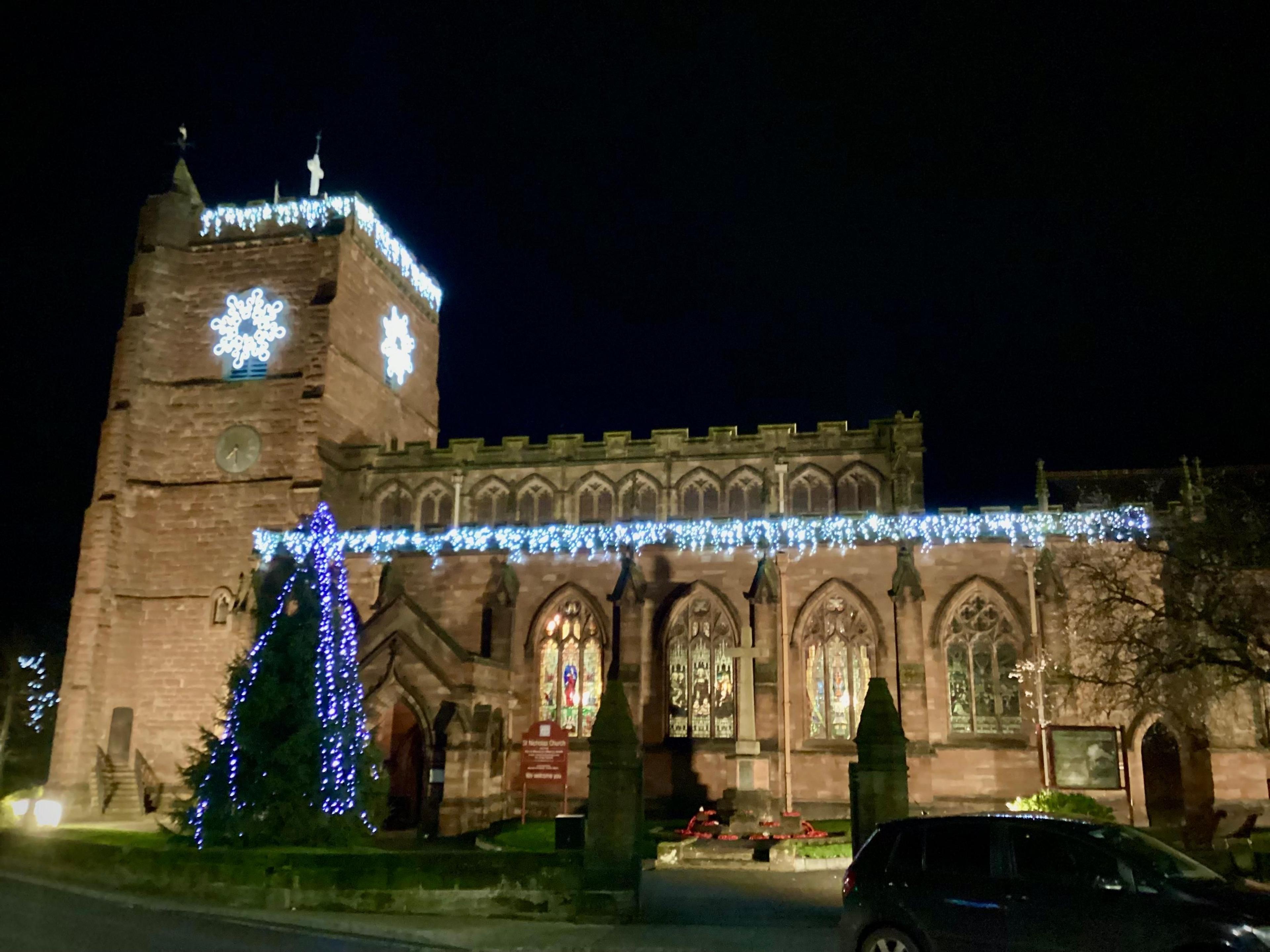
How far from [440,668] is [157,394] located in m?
17.0

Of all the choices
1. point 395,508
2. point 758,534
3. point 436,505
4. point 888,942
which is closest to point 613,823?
point 888,942

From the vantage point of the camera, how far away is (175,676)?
106 feet

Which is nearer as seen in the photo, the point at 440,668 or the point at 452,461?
the point at 440,668

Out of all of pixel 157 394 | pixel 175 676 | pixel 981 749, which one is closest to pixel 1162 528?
pixel 981 749

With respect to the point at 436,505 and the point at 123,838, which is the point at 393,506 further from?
the point at 123,838

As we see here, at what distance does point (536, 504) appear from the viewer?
32.4m

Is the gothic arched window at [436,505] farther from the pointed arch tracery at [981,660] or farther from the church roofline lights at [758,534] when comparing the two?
the pointed arch tracery at [981,660]

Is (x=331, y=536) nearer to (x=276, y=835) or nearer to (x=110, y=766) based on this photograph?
(x=276, y=835)

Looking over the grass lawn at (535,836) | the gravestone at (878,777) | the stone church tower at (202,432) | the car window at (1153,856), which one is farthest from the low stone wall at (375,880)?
the stone church tower at (202,432)

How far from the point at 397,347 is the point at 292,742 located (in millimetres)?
24446

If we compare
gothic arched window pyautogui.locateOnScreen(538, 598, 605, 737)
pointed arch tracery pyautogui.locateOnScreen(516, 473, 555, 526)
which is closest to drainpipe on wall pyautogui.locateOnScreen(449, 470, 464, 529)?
pointed arch tracery pyautogui.locateOnScreen(516, 473, 555, 526)

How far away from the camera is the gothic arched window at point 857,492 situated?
98.7ft

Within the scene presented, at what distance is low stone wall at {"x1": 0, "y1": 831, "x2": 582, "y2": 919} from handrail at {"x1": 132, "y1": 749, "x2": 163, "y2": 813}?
54.1 feet

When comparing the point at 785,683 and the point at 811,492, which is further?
the point at 811,492
